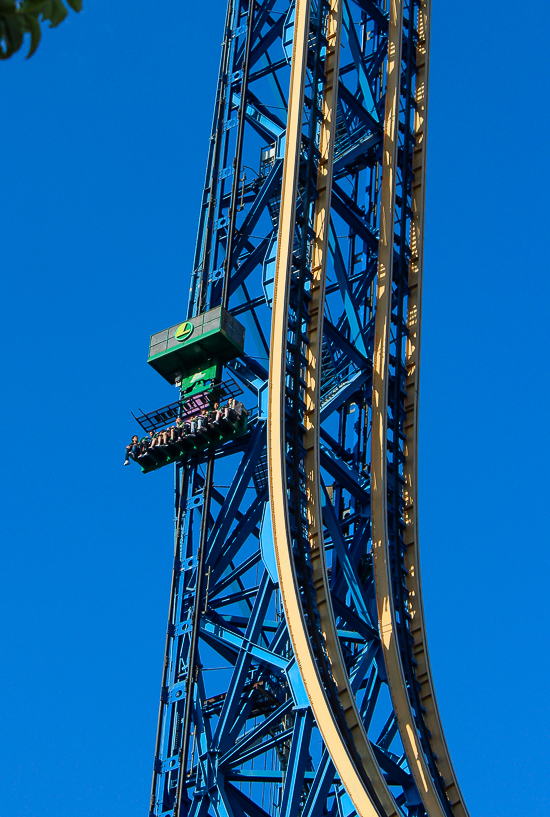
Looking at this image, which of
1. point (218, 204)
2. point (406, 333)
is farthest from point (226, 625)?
point (218, 204)

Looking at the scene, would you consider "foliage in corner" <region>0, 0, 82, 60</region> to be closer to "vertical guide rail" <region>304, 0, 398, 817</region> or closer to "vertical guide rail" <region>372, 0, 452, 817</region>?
"vertical guide rail" <region>304, 0, 398, 817</region>

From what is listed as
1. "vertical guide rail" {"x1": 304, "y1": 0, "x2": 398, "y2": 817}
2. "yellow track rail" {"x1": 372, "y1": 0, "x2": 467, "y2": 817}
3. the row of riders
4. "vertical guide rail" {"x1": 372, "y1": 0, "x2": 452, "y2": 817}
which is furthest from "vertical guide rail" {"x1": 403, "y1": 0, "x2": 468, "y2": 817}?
the row of riders

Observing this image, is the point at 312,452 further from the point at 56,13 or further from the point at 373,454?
the point at 56,13

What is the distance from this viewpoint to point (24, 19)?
369 centimetres

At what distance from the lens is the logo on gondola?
106 feet

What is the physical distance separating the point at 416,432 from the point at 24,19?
92.5 ft

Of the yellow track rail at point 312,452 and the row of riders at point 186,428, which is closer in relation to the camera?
the yellow track rail at point 312,452

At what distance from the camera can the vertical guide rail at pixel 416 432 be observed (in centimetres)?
2803

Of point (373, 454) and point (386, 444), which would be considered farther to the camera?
point (386, 444)

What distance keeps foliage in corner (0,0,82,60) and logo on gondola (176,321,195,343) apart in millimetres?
28682

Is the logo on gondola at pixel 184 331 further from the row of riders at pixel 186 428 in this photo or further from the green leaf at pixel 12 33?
the green leaf at pixel 12 33

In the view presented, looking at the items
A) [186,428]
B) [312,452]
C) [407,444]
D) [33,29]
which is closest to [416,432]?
[407,444]

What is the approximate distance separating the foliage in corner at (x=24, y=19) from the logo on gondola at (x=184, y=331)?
2868cm

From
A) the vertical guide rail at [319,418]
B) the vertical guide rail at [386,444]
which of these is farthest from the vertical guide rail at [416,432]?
the vertical guide rail at [319,418]
